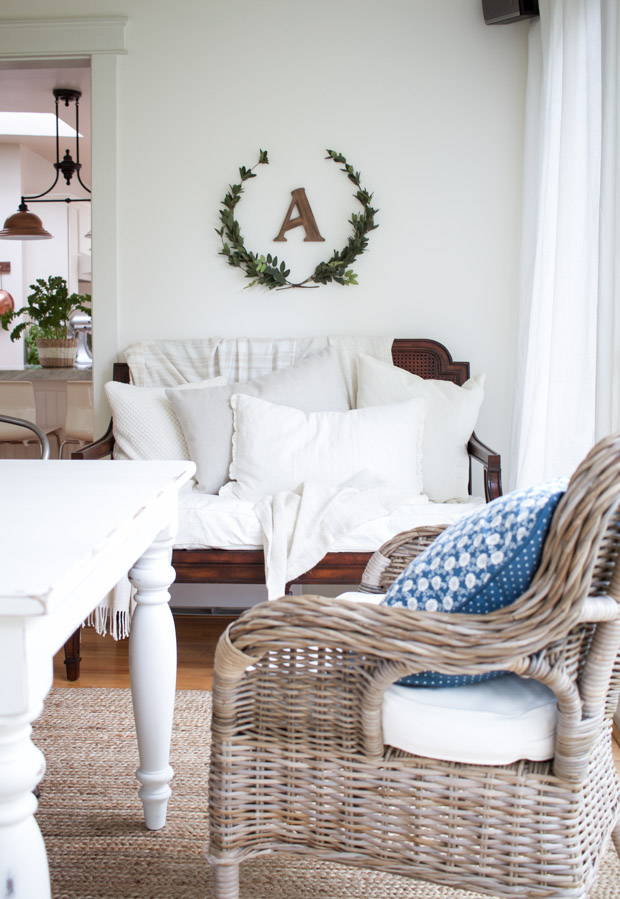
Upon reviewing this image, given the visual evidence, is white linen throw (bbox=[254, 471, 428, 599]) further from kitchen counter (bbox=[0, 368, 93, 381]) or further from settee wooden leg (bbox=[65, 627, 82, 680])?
kitchen counter (bbox=[0, 368, 93, 381])

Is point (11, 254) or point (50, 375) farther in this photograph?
point (11, 254)

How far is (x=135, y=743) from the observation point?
2.12 meters

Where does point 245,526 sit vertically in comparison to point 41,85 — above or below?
below

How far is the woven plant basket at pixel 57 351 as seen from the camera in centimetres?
535

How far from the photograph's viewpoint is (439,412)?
2936 millimetres

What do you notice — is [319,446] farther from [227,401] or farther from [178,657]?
[178,657]

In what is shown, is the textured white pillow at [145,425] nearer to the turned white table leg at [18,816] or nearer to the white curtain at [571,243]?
the white curtain at [571,243]

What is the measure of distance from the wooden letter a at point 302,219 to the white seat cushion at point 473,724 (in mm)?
2435

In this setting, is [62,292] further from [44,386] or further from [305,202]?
[305,202]

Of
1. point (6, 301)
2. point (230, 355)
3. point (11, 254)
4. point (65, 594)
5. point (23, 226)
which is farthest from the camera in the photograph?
point (11, 254)

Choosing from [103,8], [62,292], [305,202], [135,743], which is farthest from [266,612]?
[62,292]

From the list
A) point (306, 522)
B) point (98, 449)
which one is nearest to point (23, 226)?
point (98, 449)

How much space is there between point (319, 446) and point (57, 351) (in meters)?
3.23

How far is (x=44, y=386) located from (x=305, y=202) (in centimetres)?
283
